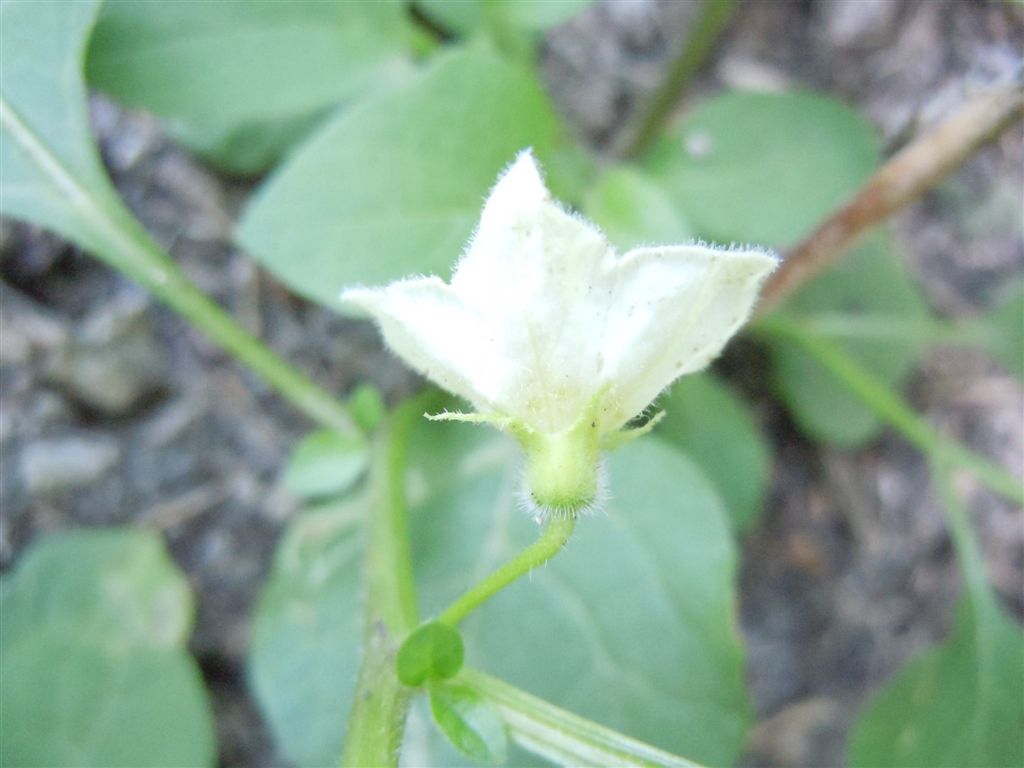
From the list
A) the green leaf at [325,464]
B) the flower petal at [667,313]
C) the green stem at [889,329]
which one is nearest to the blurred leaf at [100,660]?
the green leaf at [325,464]

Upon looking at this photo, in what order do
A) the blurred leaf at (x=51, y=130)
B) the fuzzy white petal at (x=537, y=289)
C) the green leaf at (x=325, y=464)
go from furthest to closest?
the green leaf at (x=325, y=464) → the blurred leaf at (x=51, y=130) → the fuzzy white petal at (x=537, y=289)

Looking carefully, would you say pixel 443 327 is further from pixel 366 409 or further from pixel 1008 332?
pixel 1008 332

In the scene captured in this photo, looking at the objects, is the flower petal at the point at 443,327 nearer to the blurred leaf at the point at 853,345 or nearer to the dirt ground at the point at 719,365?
the dirt ground at the point at 719,365

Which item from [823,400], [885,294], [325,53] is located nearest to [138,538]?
[325,53]

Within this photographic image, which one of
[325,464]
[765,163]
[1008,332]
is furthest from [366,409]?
[1008,332]

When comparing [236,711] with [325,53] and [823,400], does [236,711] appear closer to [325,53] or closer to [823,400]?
[325,53]

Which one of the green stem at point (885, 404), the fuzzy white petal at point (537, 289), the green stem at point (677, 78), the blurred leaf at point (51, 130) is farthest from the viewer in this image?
the green stem at point (677, 78)

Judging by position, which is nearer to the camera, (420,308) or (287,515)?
(420,308)
